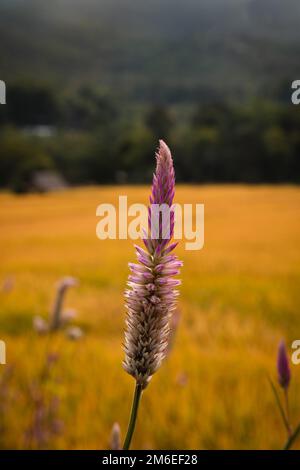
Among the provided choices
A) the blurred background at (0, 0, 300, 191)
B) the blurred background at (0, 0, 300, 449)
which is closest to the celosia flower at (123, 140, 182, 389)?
the blurred background at (0, 0, 300, 449)

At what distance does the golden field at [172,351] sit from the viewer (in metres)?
2.55

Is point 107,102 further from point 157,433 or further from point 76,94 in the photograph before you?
point 157,433

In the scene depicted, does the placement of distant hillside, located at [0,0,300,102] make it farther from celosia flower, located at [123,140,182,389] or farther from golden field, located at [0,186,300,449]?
celosia flower, located at [123,140,182,389]

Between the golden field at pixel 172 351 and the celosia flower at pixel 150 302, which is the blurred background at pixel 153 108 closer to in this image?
the golden field at pixel 172 351

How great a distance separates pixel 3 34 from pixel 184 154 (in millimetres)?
6627

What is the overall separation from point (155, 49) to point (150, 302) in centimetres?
2417

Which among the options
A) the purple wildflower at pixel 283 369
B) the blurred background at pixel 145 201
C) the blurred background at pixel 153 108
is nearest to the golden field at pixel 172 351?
the blurred background at pixel 145 201

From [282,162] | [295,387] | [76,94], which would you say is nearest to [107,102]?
[76,94]

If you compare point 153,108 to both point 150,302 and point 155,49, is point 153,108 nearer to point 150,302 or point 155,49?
point 155,49

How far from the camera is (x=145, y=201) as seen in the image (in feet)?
42.5

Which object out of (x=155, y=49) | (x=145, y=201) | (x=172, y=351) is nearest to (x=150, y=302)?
(x=172, y=351)

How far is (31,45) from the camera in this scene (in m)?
17.0

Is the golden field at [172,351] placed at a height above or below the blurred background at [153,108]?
below

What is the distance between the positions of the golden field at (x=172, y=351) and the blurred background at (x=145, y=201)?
16mm
